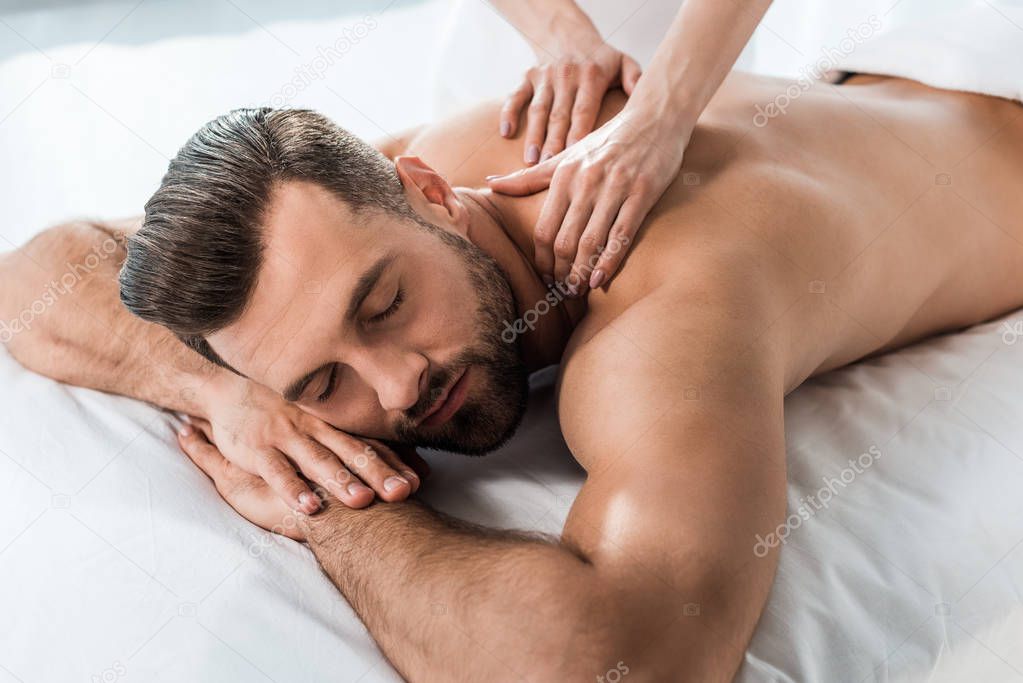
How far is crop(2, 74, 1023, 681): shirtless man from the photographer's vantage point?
35.5 inches

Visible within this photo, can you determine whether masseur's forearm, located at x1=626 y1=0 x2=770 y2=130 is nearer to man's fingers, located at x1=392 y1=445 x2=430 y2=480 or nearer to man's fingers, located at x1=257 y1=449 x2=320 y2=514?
man's fingers, located at x1=392 y1=445 x2=430 y2=480

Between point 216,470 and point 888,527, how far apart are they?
0.75 metres

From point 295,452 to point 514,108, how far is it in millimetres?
635

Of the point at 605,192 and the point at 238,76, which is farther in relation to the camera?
the point at 238,76

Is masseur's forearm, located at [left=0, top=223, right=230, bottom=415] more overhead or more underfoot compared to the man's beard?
more underfoot

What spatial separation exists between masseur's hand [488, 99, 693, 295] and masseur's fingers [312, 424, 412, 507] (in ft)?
1.04

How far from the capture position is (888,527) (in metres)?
1.08

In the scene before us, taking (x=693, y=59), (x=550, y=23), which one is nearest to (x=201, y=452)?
(x=693, y=59)

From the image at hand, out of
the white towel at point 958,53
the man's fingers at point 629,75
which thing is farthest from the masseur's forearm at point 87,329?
the white towel at point 958,53

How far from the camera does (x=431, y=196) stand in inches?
52.1

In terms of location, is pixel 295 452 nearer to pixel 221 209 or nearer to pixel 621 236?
pixel 221 209

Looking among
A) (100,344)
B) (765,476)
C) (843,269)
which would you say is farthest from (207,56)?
(765,476)

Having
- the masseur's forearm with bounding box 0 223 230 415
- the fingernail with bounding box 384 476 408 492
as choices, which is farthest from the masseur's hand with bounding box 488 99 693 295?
the masseur's forearm with bounding box 0 223 230 415

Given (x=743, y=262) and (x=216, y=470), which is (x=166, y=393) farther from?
(x=743, y=262)
